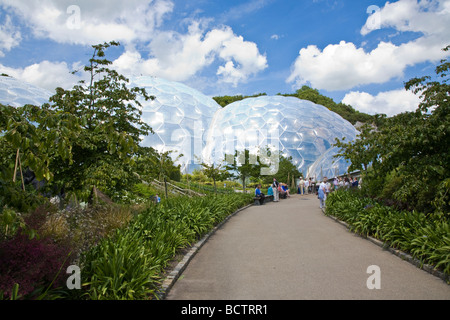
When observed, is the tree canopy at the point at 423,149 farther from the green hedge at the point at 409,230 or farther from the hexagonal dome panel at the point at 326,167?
the hexagonal dome panel at the point at 326,167

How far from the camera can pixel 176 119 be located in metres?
34.9

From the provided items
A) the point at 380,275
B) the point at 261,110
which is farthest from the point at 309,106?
the point at 380,275

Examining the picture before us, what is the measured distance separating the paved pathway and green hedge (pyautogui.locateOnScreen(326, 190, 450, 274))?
0.29 metres

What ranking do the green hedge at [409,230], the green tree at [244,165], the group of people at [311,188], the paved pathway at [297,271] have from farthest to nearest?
the green tree at [244,165] → the group of people at [311,188] → the green hedge at [409,230] → the paved pathway at [297,271]

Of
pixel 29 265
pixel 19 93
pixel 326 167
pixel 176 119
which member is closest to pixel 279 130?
pixel 326 167

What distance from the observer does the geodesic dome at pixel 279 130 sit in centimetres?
3450

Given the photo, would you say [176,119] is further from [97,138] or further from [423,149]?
[423,149]

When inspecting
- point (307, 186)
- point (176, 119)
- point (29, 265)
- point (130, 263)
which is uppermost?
point (176, 119)

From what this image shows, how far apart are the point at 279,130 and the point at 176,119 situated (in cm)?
1144

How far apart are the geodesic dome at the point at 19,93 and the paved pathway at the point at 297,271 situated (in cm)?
1633

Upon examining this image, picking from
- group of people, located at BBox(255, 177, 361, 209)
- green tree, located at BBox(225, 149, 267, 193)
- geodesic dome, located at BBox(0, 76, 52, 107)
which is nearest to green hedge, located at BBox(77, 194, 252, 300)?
group of people, located at BBox(255, 177, 361, 209)

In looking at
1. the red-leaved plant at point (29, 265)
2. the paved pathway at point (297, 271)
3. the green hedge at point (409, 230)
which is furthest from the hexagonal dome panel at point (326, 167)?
the red-leaved plant at point (29, 265)

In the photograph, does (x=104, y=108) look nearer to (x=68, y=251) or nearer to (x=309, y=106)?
(x=68, y=251)

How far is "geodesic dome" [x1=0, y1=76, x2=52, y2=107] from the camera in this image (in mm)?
18688
